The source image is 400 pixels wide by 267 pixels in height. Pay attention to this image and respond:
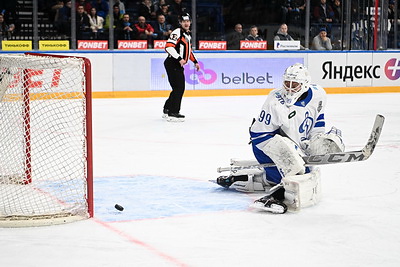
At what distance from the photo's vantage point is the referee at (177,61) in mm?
8773

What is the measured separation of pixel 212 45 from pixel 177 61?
3.28 metres

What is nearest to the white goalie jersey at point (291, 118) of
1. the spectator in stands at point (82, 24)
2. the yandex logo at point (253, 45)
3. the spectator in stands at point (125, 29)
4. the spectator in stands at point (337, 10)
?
the spectator in stands at point (82, 24)

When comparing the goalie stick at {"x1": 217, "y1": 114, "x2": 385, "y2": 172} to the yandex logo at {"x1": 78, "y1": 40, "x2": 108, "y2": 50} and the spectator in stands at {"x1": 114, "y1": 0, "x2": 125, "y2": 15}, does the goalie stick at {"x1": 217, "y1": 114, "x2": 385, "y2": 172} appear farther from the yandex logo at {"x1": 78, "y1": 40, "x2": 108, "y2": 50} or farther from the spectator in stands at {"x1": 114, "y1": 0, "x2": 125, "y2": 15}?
the spectator in stands at {"x1": 114, "y1": 0, "x2": 125, "y2": 15}

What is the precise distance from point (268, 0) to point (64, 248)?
33.7 feet

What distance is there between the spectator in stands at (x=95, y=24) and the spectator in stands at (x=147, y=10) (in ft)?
2.89

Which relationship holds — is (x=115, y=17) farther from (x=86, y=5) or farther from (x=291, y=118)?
(x=291, y=118)

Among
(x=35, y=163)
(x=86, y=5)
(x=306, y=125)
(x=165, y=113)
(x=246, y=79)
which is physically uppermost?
(x=86, y=5)

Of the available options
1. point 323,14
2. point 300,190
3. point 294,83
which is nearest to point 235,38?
point 323,14

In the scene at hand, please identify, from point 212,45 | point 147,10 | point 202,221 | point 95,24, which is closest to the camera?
point 202,221

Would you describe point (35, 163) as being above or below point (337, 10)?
below

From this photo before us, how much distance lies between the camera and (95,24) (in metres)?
11.5

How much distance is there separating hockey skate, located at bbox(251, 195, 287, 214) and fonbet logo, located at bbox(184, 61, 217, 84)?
7732 mm

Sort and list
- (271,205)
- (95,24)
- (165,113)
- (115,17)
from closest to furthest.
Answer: (271,205) < (165,113) < (95,24) < (115,17)

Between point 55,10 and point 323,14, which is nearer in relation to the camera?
point 55,10
